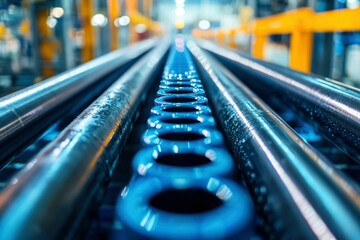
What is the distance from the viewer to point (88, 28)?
5125 millimetres

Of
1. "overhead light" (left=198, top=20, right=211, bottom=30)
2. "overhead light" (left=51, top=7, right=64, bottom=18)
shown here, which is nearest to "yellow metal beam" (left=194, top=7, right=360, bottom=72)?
"overhead light" (left=51, top=7, right=64, bottom=18)

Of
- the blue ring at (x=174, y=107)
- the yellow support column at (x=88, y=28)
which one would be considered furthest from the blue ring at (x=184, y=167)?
the yellow support column at (x=88, y=28)

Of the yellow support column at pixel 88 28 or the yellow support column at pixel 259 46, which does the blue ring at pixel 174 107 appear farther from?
→ the yellow support column at pixel 88 28

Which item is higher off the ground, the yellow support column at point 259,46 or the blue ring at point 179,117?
the yellow support column at point 259,46

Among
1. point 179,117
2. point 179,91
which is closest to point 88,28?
point 179,91

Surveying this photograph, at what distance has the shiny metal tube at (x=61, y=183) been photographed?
1.20 feet

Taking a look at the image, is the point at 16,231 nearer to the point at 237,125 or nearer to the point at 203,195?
the point at 203,195

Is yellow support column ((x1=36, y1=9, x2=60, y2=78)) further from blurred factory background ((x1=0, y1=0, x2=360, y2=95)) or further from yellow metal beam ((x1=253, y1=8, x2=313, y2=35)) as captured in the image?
yellow metal beam ((x1=253, y1=8, x2=313, y2=35))

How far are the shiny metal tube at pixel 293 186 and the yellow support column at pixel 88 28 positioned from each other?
15.4 feet

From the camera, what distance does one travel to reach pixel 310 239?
0.37 metres

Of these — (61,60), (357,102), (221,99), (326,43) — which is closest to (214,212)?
(357,102)

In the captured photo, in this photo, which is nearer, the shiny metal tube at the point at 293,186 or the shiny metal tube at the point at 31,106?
the shiny metal tube at the point at 293,186

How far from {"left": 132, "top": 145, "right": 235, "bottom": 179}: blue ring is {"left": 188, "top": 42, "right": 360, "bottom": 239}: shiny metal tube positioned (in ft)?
0.18

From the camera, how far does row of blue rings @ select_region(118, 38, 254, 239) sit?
0.40 metres
